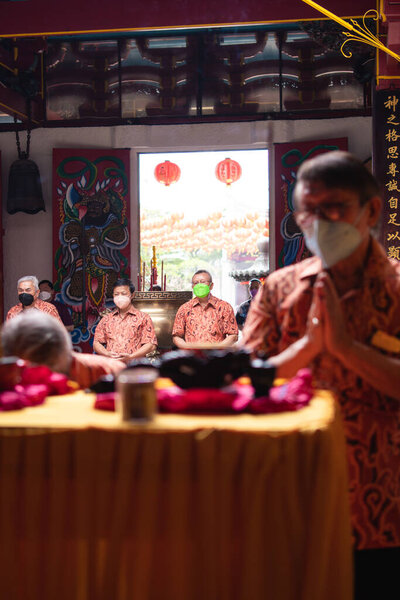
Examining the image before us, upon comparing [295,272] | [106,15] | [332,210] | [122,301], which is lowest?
[122,301]

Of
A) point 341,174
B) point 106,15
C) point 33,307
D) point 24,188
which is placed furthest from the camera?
point 24,188

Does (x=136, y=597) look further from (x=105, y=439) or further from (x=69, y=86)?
(x=69, y=86)

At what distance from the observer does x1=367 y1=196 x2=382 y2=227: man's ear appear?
1423 mm

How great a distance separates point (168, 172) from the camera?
7.62m

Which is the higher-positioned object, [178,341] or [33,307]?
[33,307]

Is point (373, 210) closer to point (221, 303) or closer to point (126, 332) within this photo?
point (126, 332)

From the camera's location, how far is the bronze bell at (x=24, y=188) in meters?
7.30

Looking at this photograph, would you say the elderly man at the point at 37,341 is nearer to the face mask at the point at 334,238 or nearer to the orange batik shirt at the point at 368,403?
the orange batik shirt at the point at 368,403

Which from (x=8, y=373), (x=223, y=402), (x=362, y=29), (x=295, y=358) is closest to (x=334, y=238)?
(x=295, y=358)

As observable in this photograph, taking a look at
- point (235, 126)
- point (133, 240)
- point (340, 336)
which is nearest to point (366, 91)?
point (235, 126)

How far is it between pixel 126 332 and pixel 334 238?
14.0 feet

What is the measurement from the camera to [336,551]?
108cm

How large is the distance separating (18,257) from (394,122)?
5096 millimetres

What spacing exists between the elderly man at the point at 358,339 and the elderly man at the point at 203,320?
4.48 m
